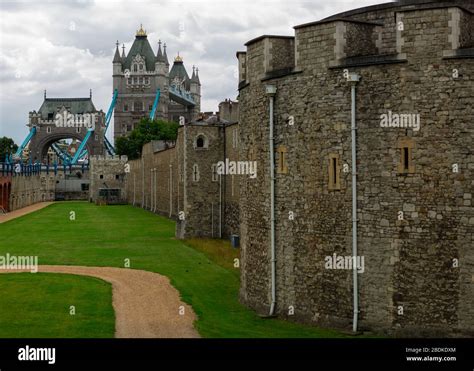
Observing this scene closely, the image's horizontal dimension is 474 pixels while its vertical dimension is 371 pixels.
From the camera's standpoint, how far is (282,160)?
17594 mm

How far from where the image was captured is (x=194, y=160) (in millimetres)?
42281

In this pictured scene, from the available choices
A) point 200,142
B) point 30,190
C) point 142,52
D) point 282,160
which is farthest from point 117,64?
point 282,160

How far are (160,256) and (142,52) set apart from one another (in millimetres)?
145329

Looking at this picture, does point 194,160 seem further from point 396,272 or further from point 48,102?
point 48,102

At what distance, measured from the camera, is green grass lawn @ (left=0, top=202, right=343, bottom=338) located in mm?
17203

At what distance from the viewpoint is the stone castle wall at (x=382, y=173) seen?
14.7m

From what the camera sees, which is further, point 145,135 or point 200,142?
point 145,135

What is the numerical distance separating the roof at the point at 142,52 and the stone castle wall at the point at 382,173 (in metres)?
157

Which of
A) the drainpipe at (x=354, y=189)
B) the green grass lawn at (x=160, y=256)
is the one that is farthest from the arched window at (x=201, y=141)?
the drainpipe at (x=354, y=189)

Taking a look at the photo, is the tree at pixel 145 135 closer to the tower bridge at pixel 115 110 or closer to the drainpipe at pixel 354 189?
the tower bridge at pixel 115 110

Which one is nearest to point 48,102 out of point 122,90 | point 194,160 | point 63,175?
point 122,90

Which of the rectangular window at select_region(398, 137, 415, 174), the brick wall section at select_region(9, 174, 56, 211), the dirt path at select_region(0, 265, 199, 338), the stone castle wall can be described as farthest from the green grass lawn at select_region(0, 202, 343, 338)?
the brick wall section at select_region(9, 174, 56, 211)

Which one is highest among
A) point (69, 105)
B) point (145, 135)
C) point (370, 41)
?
point (69, 105)

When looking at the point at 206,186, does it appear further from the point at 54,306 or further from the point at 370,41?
the point at 370,41
